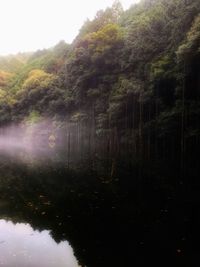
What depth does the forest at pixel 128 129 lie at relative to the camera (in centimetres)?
789

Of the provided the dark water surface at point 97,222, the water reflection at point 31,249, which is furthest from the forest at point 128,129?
the water reflection at point 31,249

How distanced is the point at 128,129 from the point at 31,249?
34879mm

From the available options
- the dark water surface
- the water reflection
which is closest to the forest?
the dark water surface

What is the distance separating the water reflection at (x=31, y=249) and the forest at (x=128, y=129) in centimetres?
29

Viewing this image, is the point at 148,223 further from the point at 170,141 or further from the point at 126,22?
the point at 126,22

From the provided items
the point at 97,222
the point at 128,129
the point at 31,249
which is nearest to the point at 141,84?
the point at 128,129

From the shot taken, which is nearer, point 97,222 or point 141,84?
point 97,222

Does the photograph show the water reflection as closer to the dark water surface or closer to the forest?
the dark water surface

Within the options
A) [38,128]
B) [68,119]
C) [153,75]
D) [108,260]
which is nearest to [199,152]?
[153,75]

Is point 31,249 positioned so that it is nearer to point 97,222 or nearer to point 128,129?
point 97,222

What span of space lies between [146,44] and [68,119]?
2382 cm

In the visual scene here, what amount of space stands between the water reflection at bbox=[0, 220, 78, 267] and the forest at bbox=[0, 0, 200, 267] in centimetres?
29

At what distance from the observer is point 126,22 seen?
183 ft

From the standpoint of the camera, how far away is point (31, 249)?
7074 mm
